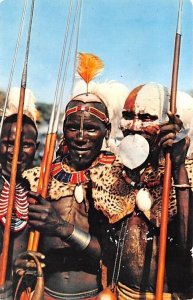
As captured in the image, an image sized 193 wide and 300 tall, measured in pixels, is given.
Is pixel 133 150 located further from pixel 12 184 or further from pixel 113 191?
pixel 12 184

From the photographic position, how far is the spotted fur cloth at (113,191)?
287 centimetres

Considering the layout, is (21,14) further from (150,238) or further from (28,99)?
(150,238)

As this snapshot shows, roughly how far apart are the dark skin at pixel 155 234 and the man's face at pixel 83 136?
6.4 inches

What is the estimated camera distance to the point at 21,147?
315 cm

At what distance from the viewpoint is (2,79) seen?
3.23m

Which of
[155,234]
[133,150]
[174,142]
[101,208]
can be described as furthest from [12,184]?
[174,142]

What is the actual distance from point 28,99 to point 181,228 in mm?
1037

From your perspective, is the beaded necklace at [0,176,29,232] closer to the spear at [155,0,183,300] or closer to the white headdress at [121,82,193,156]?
the white headdress at [121,82,193,156]

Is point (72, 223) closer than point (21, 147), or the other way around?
point (72, 223)

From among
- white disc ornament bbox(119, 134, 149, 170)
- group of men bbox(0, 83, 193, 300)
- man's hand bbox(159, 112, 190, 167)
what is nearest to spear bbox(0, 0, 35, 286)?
group of men bbox(0, 83, 193, 300)

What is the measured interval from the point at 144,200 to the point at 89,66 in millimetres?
734

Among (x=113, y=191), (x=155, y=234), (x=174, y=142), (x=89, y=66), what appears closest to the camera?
(x=174, y=142)

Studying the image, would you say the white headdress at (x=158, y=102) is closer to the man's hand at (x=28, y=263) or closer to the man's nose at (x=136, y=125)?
the man's nose at (x=136, y=125)

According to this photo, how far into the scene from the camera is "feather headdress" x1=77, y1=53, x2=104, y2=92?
3.10 metres
